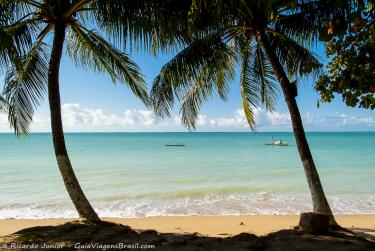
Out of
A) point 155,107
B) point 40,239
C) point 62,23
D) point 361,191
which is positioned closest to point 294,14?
point 155,107

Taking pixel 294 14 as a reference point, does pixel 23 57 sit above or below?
below

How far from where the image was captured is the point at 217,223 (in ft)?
27.6

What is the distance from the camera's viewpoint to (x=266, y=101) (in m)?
8.60

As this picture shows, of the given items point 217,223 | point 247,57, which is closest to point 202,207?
point 217,223

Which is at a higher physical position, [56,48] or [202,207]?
[56,48]

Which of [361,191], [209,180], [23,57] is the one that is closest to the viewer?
[23,57]

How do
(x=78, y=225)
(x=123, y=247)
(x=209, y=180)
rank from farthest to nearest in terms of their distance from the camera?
1. (x=209, y=180)
2. (x=78, y=225)
3. (x=123, y=247)

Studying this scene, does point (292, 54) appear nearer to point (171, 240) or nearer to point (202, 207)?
point (171, 240)

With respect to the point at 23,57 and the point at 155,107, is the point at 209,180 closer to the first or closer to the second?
the point at 155,107

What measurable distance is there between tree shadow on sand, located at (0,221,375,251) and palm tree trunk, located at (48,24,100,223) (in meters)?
0.60

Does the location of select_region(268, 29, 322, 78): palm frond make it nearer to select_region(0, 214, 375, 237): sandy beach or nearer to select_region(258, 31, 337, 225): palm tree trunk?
select_region(258, 31, 337, 225): palm tree trunk

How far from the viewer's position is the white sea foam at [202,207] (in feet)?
33.1

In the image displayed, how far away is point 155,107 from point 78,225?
2.75 meters

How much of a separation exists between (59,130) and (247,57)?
4533 millimetres
